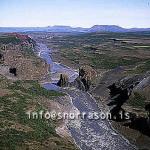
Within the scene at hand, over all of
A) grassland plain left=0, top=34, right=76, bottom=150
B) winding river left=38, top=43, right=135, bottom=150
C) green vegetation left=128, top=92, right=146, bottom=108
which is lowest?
winding river left=38, top=43, right=135, bottom=150

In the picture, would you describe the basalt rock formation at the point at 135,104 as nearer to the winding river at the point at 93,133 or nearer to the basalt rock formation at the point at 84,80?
the winding river at the point at 93,133

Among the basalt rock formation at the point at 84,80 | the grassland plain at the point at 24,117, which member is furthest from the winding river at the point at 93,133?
the basalt rock formation at the point at 84,80

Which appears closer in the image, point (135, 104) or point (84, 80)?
point (135, 104)

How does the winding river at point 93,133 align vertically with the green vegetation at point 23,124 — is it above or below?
below

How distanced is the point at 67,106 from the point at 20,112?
527 inches

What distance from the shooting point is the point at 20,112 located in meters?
65.2

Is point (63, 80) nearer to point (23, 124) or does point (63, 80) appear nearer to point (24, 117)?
point (24, 117)

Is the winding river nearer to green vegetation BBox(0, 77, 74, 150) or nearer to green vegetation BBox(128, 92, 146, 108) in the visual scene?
green vegetation BBox(0, 77, 74, 150)

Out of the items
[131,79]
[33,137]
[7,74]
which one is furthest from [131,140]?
[7,74]

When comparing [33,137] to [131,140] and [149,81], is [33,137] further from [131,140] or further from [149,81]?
[149,81]

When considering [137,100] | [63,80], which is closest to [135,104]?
[137,100]

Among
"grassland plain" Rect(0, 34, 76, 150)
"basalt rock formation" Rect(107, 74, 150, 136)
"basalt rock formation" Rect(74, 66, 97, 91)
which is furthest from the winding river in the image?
"basalt rock formation" Rect(74, 66, 97, 91)

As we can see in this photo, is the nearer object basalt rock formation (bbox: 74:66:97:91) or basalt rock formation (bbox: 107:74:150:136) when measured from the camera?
basalt rock formation (bbox: 107:74:150:136)

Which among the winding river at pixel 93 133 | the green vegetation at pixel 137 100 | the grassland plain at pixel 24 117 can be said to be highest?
the green vegetation at pixel 137 100
